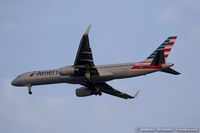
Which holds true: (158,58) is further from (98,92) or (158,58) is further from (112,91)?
(112,91)

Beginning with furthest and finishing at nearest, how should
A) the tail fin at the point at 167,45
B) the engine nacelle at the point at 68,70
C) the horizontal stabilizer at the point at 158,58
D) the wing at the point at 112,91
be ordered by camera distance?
the wing at the point at 112,91 < the tail fin at the point at 167,45 < the engine nacelle at the point at 68,70 < the horizontal stabilizer at the point at 158,58

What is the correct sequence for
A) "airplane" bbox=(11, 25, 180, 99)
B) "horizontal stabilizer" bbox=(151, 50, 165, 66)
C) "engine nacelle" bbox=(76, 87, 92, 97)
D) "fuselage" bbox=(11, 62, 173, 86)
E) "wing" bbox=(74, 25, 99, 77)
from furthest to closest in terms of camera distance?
1. "engine nacelle" bbox=(76, 87, 92, 97)
2. "fuselage" bbox=(11, 62, 173, 86)
3. "airplane" bbox=(11, 25, 180, 99)
4. "horizontal stabilizer" bbox=(151, 50, 165, 66)
5. "wing" bbox=(74, 25, 99, 77)

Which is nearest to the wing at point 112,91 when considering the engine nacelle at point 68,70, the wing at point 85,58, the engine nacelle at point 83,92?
the engine nacelle at point 83,92

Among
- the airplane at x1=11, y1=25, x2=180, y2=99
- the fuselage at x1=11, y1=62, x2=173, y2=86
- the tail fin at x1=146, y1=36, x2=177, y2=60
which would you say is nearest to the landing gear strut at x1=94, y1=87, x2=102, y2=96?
the airplane at x1=11, y1=25, x2=180, y2=99

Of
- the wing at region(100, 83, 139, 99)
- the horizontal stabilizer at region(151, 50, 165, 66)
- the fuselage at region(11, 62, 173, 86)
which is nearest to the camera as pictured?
the horizontal stabilizer at region(151, 50, 165, 66)

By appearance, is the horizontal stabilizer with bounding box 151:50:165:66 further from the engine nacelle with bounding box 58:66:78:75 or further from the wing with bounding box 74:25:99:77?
the engine nacelle with bounding box 58:66:78:75

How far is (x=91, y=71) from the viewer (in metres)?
45.0

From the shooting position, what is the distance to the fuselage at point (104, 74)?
146 ft

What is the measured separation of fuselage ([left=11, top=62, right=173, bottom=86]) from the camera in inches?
1754

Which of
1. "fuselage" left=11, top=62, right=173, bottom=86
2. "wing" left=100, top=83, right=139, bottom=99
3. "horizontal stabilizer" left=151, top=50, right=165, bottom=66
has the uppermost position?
"horizontal stabilizer" left=151, top=50, right=165, bottom=66

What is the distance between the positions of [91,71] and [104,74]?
5.32 feet

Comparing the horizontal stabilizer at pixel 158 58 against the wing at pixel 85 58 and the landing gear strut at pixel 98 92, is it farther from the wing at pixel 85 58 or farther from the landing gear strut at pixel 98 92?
the landing gear strut at pixel 98 92

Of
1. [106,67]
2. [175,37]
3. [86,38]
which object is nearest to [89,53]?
[86,38]

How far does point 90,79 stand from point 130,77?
4752 mm
